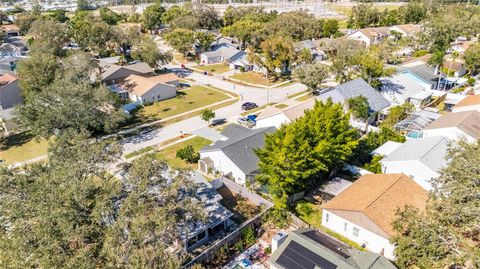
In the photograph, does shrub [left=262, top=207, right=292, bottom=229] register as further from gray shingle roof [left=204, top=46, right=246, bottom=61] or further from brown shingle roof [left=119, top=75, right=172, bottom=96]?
gray shingle roof [left=204, top=46, right=246, bottom=61]

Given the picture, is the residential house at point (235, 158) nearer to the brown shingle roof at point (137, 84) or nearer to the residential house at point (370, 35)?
the brown shingle roof at point (137, 84)

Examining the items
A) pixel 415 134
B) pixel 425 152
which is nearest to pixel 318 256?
pixel 425 152

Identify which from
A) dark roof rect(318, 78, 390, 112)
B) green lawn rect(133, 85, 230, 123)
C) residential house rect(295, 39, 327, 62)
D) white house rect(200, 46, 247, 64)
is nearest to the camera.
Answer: dark roof rect(318, 78, 390, 112)

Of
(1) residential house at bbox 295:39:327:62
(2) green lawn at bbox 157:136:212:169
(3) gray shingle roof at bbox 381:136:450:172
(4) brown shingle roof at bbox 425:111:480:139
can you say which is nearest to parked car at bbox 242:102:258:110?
(2) green lawn at bbox 157:136:212:169

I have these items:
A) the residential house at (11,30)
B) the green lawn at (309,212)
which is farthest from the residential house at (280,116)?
the residential house at (11,30)

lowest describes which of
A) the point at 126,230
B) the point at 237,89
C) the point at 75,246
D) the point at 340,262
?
the point at 237,89

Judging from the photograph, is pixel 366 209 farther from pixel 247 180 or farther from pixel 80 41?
pixel 80 41

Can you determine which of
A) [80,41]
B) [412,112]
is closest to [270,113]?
[412,112]
